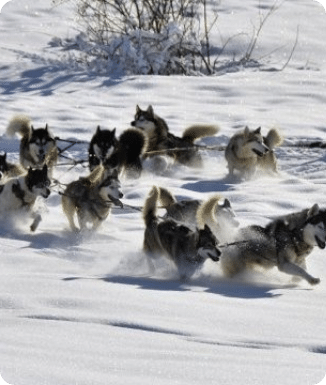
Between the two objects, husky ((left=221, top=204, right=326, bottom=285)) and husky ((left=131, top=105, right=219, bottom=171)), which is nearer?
husky ((left=221, top=204, right=326, bottom=285))

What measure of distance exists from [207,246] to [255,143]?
177 inches

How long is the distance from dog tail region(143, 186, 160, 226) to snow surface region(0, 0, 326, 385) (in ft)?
1.07

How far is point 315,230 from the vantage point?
344 inches

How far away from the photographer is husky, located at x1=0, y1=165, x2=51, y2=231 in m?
10.1

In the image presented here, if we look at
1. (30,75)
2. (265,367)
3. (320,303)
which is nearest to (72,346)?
(265,367)

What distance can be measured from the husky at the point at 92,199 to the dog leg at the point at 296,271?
1.92 metres

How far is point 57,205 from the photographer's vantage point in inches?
454

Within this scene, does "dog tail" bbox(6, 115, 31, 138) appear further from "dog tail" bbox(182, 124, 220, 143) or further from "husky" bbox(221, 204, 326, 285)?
"husky" bbox(221, 204, 326, 285)

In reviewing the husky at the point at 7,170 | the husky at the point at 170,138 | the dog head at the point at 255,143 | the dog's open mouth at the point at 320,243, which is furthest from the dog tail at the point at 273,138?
the dog's open mouth at the point at 320,243

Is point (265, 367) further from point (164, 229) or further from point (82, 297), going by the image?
point (164, 229)

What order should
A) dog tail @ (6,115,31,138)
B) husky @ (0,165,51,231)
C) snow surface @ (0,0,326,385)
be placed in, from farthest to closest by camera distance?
dog tail @ (6,115,31,138) < husky @ (0,165,51,231) < snow surface @ (0,0,326,385)

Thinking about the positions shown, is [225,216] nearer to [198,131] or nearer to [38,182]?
[38,182]

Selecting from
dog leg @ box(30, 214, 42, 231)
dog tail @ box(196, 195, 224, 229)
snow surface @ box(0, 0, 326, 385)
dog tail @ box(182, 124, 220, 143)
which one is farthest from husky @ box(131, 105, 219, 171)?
dog tail @ box(196, 195, 224, 229)

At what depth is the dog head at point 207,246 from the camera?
8.47 m
